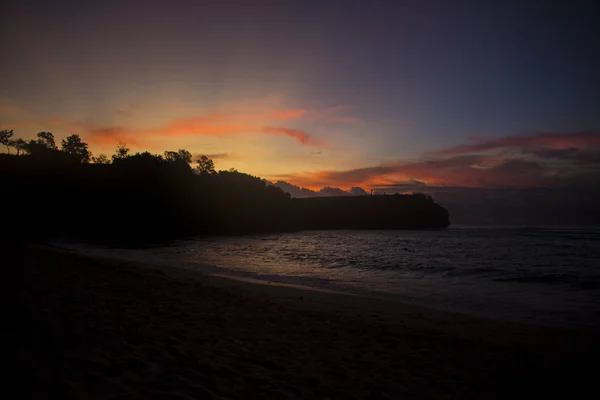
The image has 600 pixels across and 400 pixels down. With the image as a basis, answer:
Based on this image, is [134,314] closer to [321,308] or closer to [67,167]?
[321,308]

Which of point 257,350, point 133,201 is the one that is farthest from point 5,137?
point 257,350

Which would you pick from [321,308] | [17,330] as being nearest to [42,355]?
[17,330]

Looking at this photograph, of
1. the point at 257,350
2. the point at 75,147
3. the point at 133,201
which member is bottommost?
the point at 257,350

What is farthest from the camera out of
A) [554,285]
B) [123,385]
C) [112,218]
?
[112,218]

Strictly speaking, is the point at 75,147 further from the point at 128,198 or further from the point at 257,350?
the point at 257,350

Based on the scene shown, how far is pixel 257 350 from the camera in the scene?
5.73m

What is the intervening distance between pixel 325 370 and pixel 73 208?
2814 inches

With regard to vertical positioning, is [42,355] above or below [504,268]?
above

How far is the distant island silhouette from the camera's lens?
52188 millimetres

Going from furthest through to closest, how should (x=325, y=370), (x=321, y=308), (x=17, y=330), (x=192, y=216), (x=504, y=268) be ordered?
(x=192, y=216)
(x=504, y=268)
(x=321, y=308)
(x=325, y=370)
(x=17, y=330)

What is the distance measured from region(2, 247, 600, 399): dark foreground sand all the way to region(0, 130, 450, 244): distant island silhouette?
3648 cm

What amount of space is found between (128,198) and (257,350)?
251ft

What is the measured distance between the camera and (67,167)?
225 ft

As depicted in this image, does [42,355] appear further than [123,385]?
Yes
